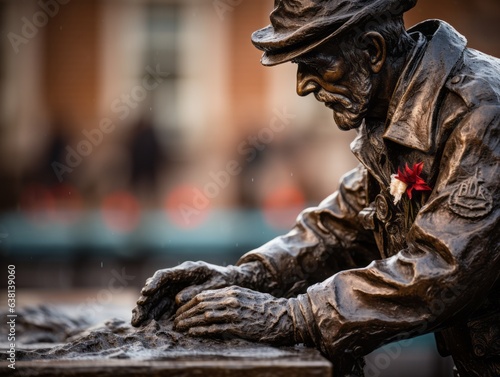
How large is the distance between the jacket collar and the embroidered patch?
0.23 meters

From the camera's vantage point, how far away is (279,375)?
297 cm

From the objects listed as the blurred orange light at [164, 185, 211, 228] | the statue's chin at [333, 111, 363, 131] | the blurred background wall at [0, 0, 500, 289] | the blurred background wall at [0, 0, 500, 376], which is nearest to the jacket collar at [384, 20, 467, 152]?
the statue's chin at [333, 111, 363, 131]

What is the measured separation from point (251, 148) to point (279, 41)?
1265cm

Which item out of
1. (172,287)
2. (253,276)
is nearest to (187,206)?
(253,276)

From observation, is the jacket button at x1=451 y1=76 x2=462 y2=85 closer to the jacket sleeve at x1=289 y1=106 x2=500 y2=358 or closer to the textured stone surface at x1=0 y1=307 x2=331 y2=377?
the jacket sleeve at x1=289 y1=106 x2=500 y2=358

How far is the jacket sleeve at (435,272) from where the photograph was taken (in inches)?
121

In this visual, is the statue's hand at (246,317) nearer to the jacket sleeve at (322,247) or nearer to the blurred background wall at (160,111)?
the jacket sleeve at (322,247)

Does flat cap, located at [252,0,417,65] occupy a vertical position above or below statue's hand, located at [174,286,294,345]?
above

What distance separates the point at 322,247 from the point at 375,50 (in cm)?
92

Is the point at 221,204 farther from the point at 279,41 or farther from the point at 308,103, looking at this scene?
the point at 279,41

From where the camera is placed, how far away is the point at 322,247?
3939mm

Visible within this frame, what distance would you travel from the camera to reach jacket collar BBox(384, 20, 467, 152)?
131 inches

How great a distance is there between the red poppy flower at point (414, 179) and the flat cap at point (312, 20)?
535mm

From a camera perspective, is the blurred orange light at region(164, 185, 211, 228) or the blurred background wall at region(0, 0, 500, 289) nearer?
the blurred orange light at region(164, 185, 211, 228)
